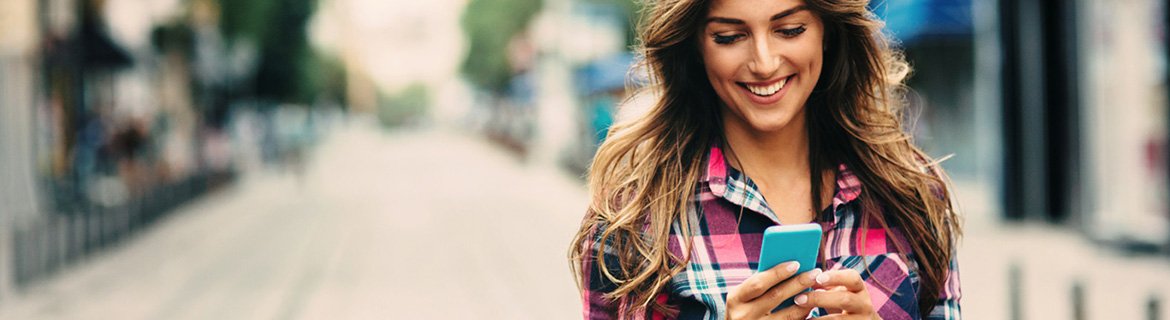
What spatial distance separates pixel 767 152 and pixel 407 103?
19062 cm

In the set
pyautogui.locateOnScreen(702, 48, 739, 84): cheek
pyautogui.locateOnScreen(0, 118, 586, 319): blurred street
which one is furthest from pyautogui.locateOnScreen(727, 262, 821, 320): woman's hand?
pyautogui.locateOnScreen(0, 118, 586, 319): blurred street

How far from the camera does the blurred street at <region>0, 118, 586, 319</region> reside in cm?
828

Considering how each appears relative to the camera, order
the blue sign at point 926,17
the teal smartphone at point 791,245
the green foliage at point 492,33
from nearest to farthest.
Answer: the teal smartphone at point 791,245
the blue sign at point 926,17
the green foliage at point 492,33

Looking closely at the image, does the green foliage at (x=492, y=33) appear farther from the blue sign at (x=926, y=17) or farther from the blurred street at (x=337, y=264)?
the blue sign at (x=926, y=17)

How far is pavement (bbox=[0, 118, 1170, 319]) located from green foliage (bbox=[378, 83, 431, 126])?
149m

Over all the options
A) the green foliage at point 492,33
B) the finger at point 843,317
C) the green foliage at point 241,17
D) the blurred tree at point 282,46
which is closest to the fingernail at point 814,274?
the finger at point 843,317

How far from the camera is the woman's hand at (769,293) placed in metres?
1.64

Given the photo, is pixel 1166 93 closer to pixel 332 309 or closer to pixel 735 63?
pixel 332 309

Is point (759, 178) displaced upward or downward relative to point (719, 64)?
downward

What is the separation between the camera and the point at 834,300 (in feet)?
5.55

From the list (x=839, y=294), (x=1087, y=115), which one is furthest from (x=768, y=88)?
(x=1087, y=115)

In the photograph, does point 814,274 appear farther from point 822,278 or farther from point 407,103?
point 407,103

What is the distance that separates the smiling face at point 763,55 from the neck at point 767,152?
78 millimetres

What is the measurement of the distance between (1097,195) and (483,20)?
43.0 meters
